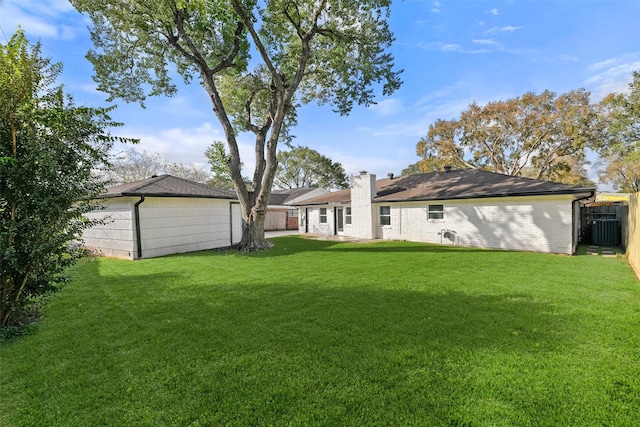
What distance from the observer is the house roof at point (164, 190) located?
10.9 m

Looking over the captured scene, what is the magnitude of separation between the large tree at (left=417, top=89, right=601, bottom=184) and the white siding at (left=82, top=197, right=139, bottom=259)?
25.7 metres

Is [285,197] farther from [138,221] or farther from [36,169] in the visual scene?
[36,169]

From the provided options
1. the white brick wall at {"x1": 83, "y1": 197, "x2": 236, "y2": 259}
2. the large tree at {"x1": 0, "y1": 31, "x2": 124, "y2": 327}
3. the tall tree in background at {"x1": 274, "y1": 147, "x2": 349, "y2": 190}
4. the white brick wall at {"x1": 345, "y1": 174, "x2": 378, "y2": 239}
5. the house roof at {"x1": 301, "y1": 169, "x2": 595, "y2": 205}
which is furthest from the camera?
the tall tree in background at {"x1": 274, "y1": 147, "x2": 349, "y2": 190}

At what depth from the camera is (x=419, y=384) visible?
8.97ft

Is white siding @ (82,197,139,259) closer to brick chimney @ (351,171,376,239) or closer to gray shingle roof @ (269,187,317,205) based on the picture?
brick chimney @ (351,171,376,239)

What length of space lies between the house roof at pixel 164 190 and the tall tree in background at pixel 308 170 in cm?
2442

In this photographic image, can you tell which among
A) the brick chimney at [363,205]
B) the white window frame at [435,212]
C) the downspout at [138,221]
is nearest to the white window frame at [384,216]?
the brick chimney at [363,205]

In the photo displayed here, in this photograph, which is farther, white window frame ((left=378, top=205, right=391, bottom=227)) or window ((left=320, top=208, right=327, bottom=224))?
window ((left=320, top=208, right=327, bottom=224))

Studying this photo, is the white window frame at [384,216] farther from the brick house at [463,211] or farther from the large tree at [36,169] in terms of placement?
the large tree at [36,169]

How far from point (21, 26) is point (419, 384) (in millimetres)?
7039

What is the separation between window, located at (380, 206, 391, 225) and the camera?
54.2 feet

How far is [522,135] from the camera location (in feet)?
79.5

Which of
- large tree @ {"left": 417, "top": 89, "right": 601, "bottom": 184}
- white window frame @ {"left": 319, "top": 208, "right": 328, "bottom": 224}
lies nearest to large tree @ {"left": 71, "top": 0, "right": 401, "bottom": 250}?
white window frame @ {"left": 319, "top": 208, "right": 328, "bottom": 224}

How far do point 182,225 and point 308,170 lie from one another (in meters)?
28.1
